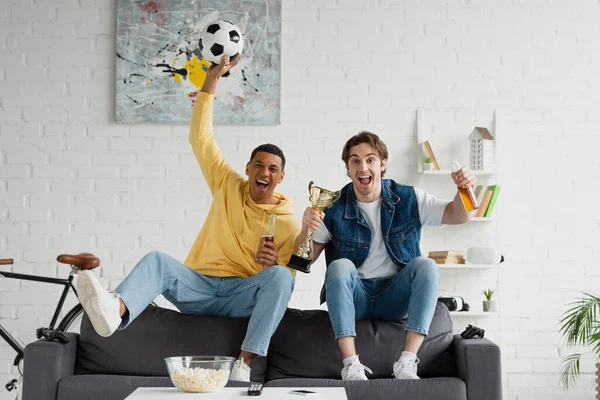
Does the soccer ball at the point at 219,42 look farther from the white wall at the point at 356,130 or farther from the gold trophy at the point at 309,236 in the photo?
the white wall at the point at 356,130

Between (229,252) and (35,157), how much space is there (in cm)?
206

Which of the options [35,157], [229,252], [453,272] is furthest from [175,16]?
[453,272]

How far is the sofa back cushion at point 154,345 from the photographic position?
9.91 feet

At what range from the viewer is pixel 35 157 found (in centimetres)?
482

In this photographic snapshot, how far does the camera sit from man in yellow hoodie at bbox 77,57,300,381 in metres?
2.84

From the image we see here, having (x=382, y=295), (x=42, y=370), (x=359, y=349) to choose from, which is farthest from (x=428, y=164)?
(x=42, y=370)

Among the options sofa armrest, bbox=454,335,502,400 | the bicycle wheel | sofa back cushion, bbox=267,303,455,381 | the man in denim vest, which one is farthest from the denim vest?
the bicycle wheel

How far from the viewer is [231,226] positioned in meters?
3.43

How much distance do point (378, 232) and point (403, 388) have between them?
0.73 m

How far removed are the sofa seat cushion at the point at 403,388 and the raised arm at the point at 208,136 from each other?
4.00ft

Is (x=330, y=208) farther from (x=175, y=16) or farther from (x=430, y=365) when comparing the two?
(x=175, y=16)

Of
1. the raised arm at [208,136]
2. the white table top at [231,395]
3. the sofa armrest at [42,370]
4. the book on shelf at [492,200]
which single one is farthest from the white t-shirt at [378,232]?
the book on shelf at [492,200]

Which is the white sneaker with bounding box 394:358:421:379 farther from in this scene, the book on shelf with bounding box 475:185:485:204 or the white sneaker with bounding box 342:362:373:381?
the book on shelf with bounding box 475:185:485:204

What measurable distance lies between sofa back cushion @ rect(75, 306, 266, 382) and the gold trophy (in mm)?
327
